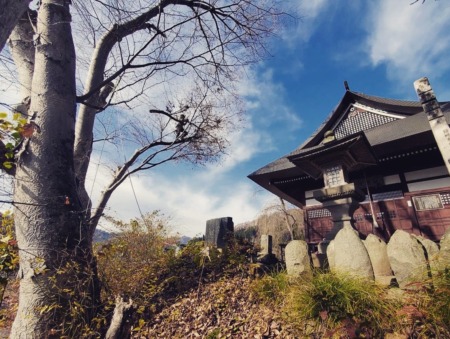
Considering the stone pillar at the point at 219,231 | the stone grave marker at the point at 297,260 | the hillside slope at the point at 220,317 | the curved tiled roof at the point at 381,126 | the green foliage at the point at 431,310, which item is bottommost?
the hillside slope at the point at 220,317

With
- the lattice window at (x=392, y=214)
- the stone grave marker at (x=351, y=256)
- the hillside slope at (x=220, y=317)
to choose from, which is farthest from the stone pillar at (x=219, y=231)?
the lattice window at (x=392, y=214)

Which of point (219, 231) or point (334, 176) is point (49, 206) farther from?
point (334, 176)

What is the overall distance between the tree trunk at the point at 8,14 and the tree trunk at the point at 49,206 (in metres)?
1.63

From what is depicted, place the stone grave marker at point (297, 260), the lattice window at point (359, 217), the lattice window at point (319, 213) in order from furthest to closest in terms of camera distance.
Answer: the lattice window at point (319, 213)
the lattice window at point (359, 217)
the stone grave marker at point (297, 260)

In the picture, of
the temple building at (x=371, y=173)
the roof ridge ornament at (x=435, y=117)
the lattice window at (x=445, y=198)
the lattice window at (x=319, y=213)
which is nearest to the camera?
the roof ridge ornament at (x=435, y=117)

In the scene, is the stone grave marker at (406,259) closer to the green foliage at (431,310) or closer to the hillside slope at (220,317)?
the green foliage at (431,310)

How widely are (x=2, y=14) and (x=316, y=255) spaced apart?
494cm

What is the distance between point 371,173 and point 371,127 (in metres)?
2.21

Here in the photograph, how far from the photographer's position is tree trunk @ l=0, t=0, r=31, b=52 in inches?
73.2

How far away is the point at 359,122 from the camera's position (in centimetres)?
1018

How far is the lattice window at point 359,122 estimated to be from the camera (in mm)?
9688

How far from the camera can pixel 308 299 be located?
262 centimetres

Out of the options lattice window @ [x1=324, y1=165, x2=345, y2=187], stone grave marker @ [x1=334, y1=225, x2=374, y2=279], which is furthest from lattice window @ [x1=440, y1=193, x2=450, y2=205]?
stone grave marker @ [x1=334, y1=225, x2=374, y2=279]

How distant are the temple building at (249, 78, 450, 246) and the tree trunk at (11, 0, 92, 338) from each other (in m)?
4.31
